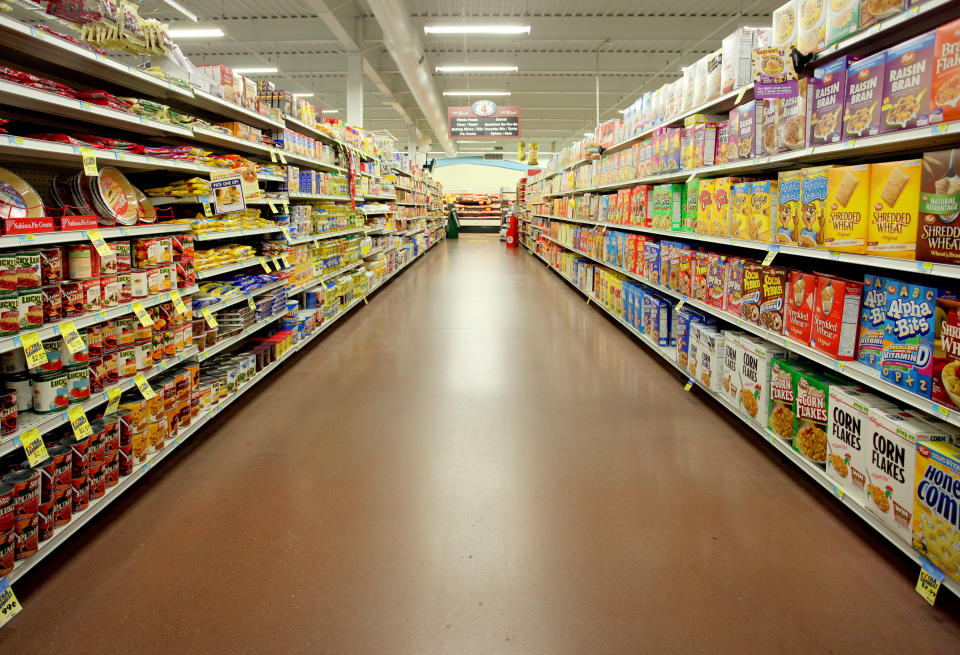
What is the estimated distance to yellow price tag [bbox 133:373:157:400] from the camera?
8.32 feet

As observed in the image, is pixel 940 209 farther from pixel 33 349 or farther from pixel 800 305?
pixel 33 349

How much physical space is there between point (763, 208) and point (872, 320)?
102 cm

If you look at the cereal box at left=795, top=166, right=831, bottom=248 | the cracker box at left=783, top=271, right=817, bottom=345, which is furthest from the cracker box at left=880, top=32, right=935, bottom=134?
the cracker box at left=783, top=271, right=817, bottom=345

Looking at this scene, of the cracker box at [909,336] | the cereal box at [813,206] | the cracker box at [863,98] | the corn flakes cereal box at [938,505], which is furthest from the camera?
the cereal box at [813,206]

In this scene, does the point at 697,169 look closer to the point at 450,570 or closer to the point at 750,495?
the point at 750,495

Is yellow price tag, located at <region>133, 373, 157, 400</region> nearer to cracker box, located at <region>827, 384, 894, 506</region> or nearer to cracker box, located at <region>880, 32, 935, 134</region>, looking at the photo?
cracker box, located at <region>827, 384, 894, 506</region>

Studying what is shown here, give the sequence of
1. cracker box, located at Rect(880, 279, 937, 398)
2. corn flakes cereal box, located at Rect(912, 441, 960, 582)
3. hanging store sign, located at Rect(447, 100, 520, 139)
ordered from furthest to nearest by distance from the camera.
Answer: hanging store sign, located at Rect(447, 100, 520, 139), cracker box, located at Rect(880, 279, 937, 398), corn flakes cereal box, located at Rect(912, 441, 960, 582)

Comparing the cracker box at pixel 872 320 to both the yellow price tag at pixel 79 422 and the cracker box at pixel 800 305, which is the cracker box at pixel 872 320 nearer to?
the cracker box at pixel 800 305

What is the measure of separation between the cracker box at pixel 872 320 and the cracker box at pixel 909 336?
1.1 inches

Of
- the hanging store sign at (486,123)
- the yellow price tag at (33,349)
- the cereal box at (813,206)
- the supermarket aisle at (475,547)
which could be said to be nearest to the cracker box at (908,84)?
the cereal box at (813,206)

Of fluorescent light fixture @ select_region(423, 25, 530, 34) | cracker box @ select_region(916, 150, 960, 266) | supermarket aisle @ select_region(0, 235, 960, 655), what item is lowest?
supermarket aisle @ select_region(0, 235, 960, 655)

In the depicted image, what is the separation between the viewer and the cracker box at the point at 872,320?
2113 millimetres

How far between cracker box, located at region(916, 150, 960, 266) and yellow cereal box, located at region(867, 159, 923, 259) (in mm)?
43

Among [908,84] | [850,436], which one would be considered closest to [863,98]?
[908,84]
